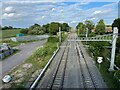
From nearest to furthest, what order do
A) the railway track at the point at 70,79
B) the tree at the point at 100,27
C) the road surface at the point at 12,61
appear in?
the railway track at the point at 70,79 < the road surface at the point at 12,61 < the tree at the point at 100,27

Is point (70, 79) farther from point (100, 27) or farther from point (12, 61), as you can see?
point (100, 27)

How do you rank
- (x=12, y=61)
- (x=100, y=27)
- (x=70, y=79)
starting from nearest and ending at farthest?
(x=70, y=79)
(x=12, y=61)
(x=100, y=27)

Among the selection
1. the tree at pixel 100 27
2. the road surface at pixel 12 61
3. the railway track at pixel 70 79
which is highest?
the tree at pixel 100 27

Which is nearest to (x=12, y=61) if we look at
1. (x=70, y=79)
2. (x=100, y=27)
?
(x=70, y=79)

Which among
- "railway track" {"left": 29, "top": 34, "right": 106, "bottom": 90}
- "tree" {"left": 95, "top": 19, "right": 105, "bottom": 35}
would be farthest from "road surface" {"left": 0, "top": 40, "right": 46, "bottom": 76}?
"tree" {"left": 95, "top": 19, "right": 105, "bottom": 35}

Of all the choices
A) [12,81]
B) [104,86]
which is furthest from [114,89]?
[12,81]

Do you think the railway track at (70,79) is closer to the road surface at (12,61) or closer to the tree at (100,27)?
the road surface at (12,61)

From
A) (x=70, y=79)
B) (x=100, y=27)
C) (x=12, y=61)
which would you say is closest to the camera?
(x=70, y=79)

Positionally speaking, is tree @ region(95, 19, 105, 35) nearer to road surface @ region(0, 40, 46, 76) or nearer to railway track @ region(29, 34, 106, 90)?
road surface @ region(0, 40, 46, 76)

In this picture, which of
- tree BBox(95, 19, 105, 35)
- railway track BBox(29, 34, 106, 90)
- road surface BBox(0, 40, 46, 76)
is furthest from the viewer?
tree BBox(95, 19, 105, 35)

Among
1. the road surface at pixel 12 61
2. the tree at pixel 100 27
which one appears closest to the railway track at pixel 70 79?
the road surface at pixel 12 61

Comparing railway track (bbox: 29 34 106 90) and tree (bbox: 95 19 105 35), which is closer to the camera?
railway track (bbox: 29 34 106 90)

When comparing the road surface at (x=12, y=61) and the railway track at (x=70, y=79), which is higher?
the railway track at (x=70, y=79)

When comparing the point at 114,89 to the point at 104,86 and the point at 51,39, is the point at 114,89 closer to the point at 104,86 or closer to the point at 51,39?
the point at 104,86
